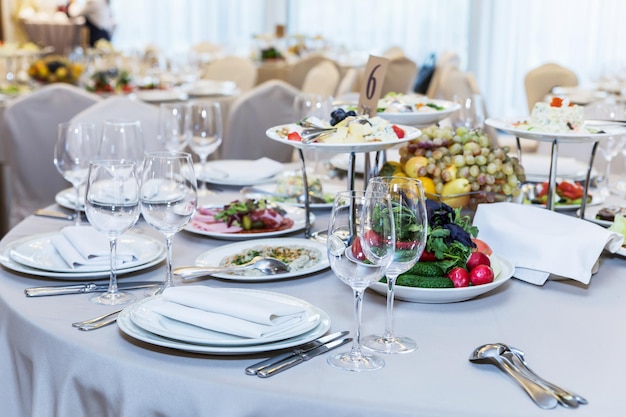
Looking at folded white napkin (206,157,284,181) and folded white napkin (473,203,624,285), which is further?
folded white napkin (206,157,284,181)

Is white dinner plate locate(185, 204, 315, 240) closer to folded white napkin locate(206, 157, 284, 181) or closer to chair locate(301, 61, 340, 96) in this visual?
folded white napkin locate(206, 157, 284, 181)

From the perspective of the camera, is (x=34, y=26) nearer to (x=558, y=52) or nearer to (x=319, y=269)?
(x=558, y=52)

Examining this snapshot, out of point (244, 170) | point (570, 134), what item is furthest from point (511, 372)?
point (244, 170)

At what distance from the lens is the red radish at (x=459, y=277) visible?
4.18 ft

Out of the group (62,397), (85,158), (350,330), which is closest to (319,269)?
(350,330)

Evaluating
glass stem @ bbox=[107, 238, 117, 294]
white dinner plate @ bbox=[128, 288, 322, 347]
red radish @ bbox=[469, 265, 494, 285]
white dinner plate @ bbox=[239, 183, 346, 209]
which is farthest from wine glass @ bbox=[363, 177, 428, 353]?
white dinner plate @ bbox=[239, 183, 346, 209]

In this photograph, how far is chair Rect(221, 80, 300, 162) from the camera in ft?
12.3

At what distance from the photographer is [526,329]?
1.21 m

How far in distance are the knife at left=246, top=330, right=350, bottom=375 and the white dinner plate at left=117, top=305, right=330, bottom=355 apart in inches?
0.5

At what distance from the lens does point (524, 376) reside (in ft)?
3.34

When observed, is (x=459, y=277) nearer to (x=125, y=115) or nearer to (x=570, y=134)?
(x=570, y=134)

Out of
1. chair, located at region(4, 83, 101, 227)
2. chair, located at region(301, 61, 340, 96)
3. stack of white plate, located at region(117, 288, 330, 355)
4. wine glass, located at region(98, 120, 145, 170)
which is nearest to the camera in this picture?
stack of white plate, located at region(117, 288, 330, 355)

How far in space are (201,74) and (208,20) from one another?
440 cm

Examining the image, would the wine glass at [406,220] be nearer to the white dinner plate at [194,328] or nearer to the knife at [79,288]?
the white dinner plate at [194,328]
